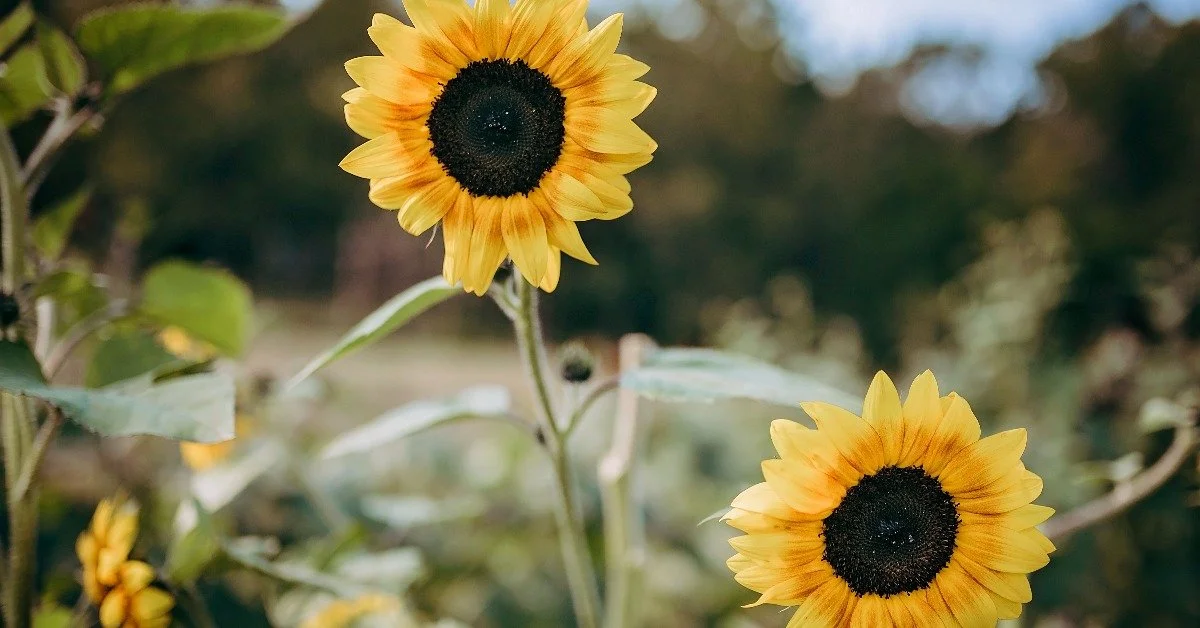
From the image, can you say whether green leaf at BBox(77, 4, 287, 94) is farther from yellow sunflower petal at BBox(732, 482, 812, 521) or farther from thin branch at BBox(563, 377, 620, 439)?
yellow sunflower petal at BBox(732, 482, 812, 521)

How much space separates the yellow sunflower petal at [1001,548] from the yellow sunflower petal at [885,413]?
0.09 meters

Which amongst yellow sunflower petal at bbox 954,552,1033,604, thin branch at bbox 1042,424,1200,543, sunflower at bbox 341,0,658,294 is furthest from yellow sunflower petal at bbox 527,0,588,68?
thin branch at bbox 1042,424,1200,543

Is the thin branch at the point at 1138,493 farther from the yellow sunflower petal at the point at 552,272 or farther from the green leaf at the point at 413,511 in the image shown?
the green leaf at the point at 413,511

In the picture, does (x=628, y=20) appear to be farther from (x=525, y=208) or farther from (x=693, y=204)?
(x=525, y=208)

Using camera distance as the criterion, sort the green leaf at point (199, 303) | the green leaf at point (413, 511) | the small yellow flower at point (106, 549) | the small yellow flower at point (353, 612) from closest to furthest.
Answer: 1. the small yellow flower at point (106, 549)
2. the green leaf at point (199, 303)
3. the small yellow flower at point (353, 612)
4. the green leaf at point (413, 511)

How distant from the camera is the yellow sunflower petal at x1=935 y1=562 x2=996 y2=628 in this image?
0.60m

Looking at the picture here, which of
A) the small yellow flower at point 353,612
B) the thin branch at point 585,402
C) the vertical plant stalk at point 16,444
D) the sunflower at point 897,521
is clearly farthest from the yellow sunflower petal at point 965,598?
the vertical plant stalk at point 16,444

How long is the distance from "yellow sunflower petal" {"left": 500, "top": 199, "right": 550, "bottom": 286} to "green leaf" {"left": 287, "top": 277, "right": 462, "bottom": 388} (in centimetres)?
6

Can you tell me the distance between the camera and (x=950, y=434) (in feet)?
1.96

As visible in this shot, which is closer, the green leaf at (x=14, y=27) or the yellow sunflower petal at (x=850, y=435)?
the yellow sunflower petal at (x=850, y=435)

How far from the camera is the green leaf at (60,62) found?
68 centimetres

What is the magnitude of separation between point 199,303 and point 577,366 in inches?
16.0

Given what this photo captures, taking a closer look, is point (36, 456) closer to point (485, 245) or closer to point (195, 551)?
point (195, 551)

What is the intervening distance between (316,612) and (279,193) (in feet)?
29.6
